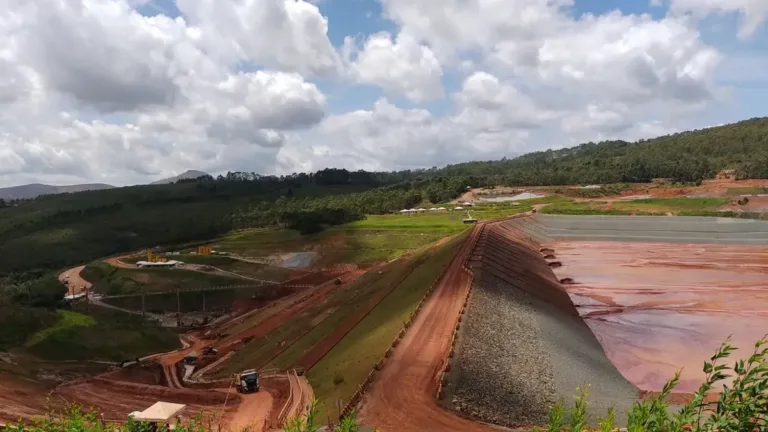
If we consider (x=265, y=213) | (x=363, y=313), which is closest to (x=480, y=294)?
(x=363, y=313)

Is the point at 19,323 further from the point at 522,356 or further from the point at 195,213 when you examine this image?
the point at 195,213

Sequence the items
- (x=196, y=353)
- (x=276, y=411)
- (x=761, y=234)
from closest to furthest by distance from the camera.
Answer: (x=276, y=411) → (x=196, y=353) → (x=761, y=234)

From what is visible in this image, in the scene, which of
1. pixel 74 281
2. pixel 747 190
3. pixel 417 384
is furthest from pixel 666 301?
pixel 747 190

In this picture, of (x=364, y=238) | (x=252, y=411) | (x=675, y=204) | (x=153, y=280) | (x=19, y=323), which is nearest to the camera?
(x=252, y=411)

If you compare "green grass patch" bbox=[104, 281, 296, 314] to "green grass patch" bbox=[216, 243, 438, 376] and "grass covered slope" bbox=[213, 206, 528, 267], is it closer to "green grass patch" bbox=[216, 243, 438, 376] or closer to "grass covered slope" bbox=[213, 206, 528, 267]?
"grass covered slope" bbox=[213, 206, 528, 267]

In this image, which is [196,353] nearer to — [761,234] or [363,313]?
[363,313]

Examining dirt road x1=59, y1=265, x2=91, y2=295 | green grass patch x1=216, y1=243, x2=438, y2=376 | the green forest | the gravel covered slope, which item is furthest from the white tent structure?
the green forest
